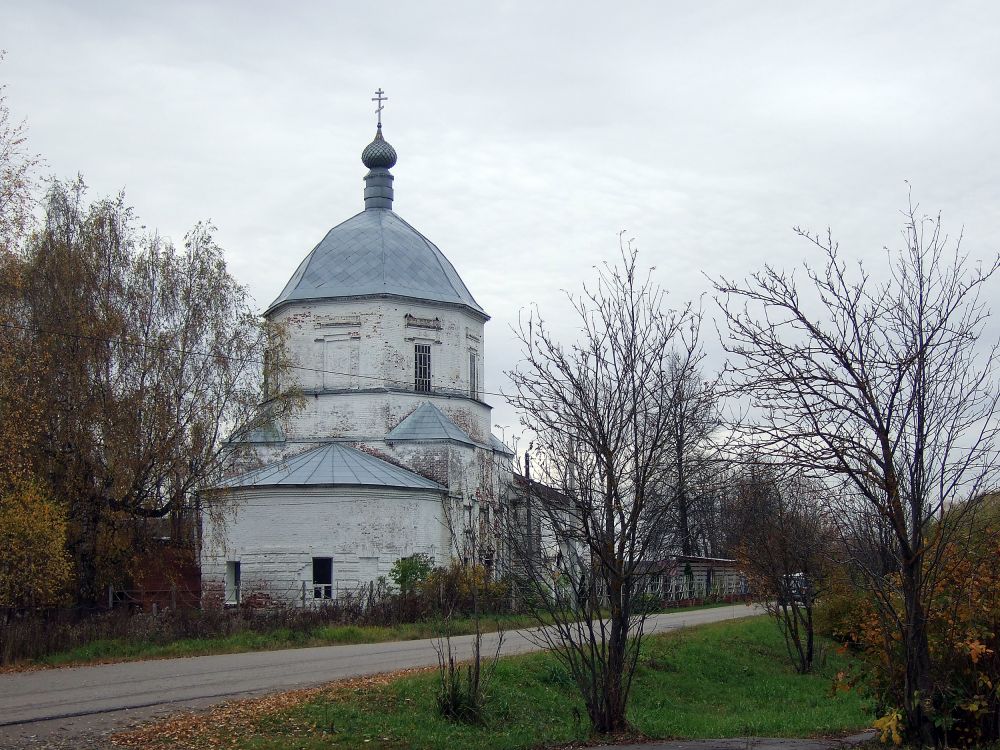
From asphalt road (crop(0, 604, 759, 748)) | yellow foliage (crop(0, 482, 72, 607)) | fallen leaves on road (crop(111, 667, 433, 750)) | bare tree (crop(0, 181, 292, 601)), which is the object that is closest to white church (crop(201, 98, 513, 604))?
bare tree (crop(0, 181, 292, 601))

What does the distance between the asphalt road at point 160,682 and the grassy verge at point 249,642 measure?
803 mm

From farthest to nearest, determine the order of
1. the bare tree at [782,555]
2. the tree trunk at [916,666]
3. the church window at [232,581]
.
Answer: the church window at [232,581] < the bare tree at [782,555] < the tree trunk at [916,666]

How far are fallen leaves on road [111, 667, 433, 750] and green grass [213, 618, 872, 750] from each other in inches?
4.7

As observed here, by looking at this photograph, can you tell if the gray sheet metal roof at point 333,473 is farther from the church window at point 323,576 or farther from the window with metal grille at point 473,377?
the window with metal grille at point 473,377

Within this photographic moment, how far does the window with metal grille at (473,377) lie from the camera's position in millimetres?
38406

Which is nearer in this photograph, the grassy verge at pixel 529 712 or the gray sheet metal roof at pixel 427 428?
the grassy verge at pixel 529 712

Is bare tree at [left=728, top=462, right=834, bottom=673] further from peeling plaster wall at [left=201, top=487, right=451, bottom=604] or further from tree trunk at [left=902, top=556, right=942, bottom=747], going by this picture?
peeling plaster wall at [left=201, top=487, right=451, bottom=604]

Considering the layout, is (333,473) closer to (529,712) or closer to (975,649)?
(529,712)

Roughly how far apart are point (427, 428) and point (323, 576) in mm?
6488

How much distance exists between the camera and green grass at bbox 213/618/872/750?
1124cm

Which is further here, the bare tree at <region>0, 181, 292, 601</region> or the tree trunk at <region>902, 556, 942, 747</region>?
the bare tree at <region>0, 181, 292, 601</region>

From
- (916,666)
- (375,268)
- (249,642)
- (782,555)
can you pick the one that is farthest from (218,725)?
(375,268)

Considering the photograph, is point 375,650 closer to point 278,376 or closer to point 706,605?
point 278,376

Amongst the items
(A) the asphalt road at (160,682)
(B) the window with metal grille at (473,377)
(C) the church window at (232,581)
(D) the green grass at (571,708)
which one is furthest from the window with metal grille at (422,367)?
(D) the green grass at (571,708)
